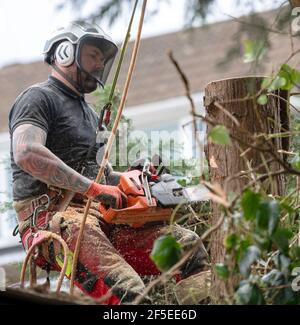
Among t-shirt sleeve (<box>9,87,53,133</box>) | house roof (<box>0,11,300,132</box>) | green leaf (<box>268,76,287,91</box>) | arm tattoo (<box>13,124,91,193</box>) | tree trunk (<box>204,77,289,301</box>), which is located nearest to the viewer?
green leaf (<box>268,76,287,91</box>)

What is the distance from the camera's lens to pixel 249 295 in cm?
408

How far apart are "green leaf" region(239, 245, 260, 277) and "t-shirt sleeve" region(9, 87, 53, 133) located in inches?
93.4

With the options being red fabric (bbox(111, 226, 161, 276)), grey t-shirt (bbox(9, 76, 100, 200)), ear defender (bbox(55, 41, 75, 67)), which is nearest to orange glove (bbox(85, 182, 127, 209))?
red fabric (bbox(111, 226, 161, 276))

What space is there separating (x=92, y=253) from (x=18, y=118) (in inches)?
39.4

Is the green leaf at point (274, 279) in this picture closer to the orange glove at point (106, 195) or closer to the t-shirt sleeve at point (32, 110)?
the orange glove at point (106, 195)

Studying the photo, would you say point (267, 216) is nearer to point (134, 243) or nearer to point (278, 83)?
point (278, 83)

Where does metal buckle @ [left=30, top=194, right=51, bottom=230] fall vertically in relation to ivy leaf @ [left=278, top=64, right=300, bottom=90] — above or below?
below

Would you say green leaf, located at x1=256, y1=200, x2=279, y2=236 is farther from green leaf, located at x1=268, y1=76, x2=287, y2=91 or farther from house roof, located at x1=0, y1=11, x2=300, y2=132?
house roof, located at x1=0, y1=11, x2=300, y2=132

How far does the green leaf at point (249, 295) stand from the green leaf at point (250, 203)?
1.04 feet

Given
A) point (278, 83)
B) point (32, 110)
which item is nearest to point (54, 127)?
point (32, 110)

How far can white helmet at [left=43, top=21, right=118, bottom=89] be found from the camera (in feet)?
21.3

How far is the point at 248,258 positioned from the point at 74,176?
2.16 meters
